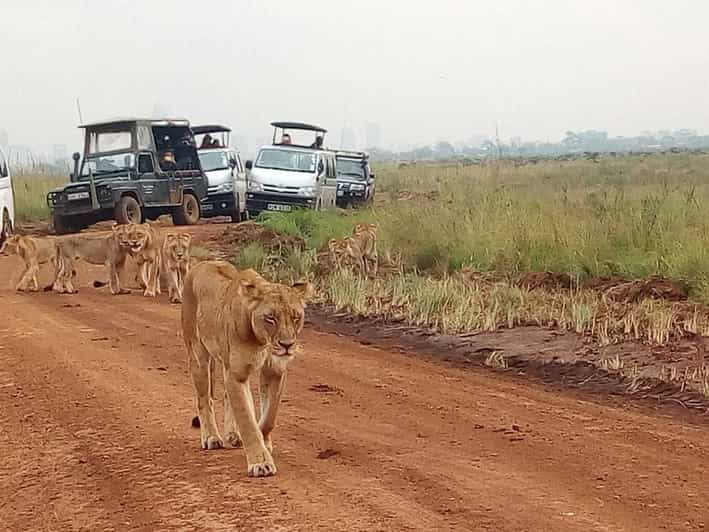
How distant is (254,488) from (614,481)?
1.92m

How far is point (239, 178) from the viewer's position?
1222 inches

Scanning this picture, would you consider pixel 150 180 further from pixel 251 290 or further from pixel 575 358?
pixel 251 290

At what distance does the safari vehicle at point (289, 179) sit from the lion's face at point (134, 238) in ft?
39.5

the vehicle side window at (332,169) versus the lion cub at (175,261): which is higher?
the vehicle side window at (332,169)

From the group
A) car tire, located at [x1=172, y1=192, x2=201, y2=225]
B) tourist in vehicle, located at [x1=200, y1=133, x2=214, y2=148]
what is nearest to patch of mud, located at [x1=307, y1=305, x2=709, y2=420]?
car tire, located at [x1=172, y1=192, x2=201, y2=225]

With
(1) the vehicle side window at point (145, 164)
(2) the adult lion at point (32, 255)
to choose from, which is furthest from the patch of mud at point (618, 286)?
(1) the vehicle side window at point (145, 164)

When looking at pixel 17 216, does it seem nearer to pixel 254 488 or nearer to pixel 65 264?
pixel 65 264

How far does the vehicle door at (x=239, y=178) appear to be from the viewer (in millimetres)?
30406

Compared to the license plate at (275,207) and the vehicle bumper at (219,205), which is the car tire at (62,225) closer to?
the vehicle bumper at (219,205)

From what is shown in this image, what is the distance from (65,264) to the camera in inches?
643

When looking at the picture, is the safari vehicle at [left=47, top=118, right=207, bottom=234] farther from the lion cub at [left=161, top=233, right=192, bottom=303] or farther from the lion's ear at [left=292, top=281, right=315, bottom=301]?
the lion's ear at [left=292, top=281, right=315, bottom=301]

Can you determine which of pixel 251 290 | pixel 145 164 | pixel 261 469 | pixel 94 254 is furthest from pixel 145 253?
pixel 145 164

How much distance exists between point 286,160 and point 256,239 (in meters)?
8.22

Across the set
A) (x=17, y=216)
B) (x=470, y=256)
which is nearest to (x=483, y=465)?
(x=470, y=256)
